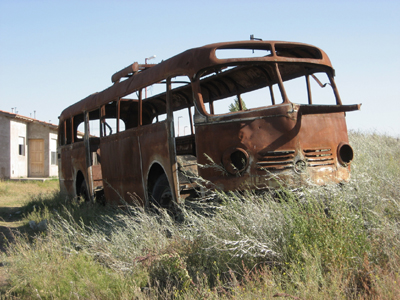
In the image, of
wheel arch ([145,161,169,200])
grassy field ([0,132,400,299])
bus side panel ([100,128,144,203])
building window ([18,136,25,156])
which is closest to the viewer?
grassy field ([0,132,400,299])

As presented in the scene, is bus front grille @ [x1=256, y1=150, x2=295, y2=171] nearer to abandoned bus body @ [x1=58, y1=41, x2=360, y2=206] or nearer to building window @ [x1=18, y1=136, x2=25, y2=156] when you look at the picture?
abandoned bus body @ [x1=58, y1=41, x2=360, y2=206]

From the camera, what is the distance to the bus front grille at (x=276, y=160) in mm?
5355

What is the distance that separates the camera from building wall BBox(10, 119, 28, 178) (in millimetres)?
24188

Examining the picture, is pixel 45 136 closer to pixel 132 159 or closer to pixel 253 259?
pixel 132 159

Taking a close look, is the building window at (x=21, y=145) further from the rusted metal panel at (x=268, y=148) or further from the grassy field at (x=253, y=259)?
the rusted metal panel at (x=268, y=148)

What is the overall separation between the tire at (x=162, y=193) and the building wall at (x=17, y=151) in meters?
19.7

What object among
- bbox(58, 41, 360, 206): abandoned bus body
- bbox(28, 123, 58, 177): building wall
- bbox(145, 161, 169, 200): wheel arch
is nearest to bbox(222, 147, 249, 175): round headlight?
bbox(58, 41, 360, 206): abandoned bus body

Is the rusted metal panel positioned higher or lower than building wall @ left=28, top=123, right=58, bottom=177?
lower

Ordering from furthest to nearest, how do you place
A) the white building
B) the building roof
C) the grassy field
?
the white building, the building roof, the grassy field

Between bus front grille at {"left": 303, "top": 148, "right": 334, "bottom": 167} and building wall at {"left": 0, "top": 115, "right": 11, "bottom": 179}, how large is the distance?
72.3 ft

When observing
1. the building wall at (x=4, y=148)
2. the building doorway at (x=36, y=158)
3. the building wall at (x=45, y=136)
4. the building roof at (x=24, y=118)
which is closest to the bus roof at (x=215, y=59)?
the building roof at (x=24, y=118)

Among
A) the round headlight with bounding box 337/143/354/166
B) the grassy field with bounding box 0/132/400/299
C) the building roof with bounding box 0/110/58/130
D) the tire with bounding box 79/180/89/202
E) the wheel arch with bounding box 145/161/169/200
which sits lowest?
the grassy field with bounding box 0/132/400/299

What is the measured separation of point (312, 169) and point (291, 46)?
194cm

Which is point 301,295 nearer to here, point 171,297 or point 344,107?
point 171,297
